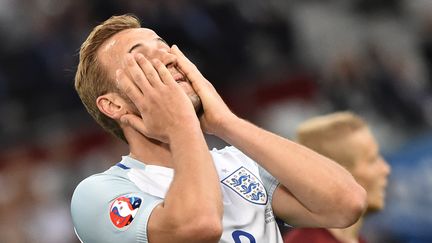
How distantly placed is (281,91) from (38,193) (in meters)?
2.91

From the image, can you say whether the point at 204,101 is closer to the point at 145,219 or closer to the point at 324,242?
the point at 145,219

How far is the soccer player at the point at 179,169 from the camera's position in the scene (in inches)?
134

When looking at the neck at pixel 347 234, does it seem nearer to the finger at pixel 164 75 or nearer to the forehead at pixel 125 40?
the forehead at pixel 125 40

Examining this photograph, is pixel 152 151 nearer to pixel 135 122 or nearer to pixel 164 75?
pixel 135 122

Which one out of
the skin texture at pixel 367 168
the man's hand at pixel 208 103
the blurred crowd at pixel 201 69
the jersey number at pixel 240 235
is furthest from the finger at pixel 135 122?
the blurred crowd at pixel 201 69

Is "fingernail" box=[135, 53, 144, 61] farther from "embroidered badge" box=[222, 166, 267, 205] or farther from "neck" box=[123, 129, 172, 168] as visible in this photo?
"embroidered badge" box=[222, 166, 267, 205]

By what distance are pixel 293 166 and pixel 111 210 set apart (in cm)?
67

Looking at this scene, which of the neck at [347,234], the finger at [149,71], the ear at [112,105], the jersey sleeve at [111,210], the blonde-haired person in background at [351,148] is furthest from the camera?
the blonde-haired person in background at [351,148]

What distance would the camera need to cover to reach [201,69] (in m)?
11.3

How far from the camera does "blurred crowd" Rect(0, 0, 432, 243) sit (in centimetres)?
1084

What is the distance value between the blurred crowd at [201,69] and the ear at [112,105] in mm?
6276

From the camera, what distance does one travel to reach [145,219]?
11.3ft

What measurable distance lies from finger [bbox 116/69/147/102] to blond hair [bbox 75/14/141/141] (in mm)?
135

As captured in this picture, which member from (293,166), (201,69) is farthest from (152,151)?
(201,69)
